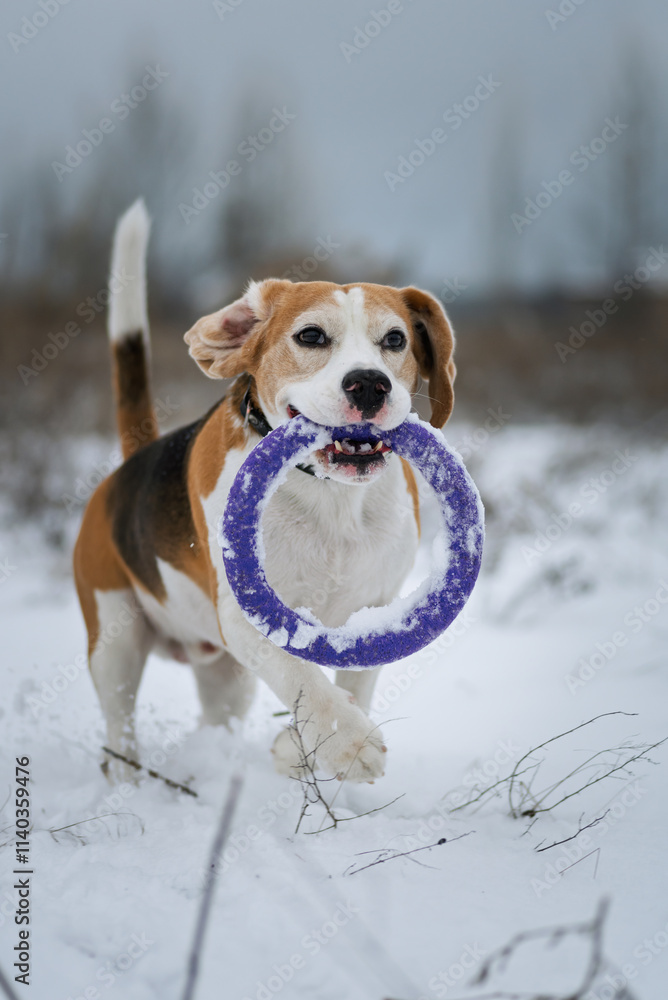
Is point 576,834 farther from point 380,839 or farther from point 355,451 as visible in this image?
point 355,451

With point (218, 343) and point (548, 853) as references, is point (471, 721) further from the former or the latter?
point (218, 343)

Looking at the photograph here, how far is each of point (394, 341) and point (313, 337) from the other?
267mm

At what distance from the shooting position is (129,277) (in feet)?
11.5

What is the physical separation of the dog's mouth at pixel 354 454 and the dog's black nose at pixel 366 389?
0.11m

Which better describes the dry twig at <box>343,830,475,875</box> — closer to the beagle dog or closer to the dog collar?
the beagle dog

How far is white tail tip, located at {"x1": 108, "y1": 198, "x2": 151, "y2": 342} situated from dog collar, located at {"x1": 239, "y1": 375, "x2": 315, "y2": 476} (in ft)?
3.92

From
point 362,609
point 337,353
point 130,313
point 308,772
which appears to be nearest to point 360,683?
point 362,609

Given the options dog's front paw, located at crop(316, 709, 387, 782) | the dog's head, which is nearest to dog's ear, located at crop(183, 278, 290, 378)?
the dog's head

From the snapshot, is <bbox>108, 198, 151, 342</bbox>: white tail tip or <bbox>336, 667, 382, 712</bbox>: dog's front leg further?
<bbox>108, 198, 151, 342</bbox>: white tail tip

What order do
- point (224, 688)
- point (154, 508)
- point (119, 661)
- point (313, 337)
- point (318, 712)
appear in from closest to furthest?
point (318, 712)
point (313, 337)
point (154, 508)
point (119, 661)
point (224, 688)

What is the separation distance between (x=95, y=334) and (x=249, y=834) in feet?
36.7

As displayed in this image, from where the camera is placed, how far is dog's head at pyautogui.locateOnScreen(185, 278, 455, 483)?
7.31ft

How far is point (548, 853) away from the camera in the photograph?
198cm

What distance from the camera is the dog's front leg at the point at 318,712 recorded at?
2.11m
